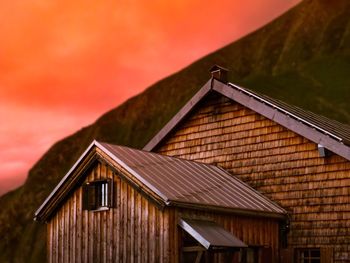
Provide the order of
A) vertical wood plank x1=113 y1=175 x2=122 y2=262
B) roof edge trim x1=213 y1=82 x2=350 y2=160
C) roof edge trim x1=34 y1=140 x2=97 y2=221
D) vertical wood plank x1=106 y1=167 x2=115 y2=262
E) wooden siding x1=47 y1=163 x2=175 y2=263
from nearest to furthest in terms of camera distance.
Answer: wooden siding x1=47 y1=163 x2=175 y2=263 → vertical wood plank x1=113 y1=175 x2=122 y2=262 → vertical wood plank x1=106 y1=167 x2=115 y2=262 → roof edge trim x1=34 y1=140 x2=97 y2=221 → roof edge trim x1=213 y1=82 x2=350 y2=160

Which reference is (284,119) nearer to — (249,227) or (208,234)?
(249,227)

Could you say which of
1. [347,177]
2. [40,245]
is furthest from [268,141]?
[40,245]

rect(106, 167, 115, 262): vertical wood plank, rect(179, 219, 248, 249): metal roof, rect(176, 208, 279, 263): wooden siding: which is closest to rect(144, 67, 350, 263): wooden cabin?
rect(176, 208, 279, 263): wooden siding

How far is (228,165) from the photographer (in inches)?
1133

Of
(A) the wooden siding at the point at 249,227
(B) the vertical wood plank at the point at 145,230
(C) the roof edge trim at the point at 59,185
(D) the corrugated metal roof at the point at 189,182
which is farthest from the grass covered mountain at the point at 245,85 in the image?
(B) the vertical wood plank at the point at 145,230

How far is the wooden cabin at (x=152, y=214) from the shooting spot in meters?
21.6

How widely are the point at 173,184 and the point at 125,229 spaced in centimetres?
210

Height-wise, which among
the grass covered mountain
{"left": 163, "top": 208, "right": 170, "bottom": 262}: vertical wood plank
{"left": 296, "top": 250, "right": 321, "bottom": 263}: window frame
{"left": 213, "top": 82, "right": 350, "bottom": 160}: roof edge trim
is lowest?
{"left": 296, "top": 250, "right": 321, "bottom": 263}: window frame

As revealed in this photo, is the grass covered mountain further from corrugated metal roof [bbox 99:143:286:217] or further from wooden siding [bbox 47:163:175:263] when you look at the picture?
wooden siding [bbox 47:163:175:263]

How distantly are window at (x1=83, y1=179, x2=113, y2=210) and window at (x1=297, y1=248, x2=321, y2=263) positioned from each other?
24.5 feet

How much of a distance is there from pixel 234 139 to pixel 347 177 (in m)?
5.46

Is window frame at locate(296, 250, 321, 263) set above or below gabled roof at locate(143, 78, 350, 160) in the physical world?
below

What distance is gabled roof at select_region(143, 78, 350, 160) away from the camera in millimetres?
24859

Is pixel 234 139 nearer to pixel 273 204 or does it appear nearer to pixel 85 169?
pixel 273 204
